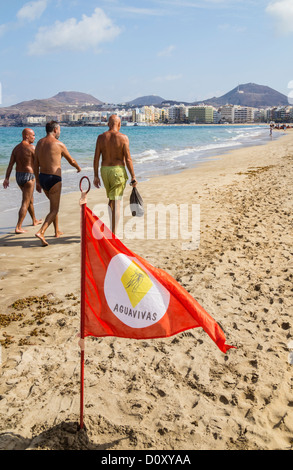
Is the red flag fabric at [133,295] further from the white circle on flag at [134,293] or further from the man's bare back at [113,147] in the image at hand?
the man's bare back at [113,147]

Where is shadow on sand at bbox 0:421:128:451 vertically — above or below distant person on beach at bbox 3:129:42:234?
below

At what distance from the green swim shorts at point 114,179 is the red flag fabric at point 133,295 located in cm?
417

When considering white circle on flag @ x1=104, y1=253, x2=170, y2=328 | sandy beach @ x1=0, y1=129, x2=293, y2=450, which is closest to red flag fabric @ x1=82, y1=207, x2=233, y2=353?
white circle on flag @ x1=104, y1=253, x2=170, y2=328

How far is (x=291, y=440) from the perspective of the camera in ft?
8.86

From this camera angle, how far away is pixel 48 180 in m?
6.92

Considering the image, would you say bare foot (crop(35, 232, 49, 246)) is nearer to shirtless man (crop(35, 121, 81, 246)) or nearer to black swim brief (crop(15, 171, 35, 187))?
shirtless man (crop(35, 121, 81, 246))

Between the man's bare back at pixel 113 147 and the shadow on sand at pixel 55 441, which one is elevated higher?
the man's bare back at pixel 113 147

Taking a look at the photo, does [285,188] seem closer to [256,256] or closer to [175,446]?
[256,256]

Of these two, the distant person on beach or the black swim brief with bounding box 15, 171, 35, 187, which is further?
the black swim brief with bounding box 15, 171, 35, 187

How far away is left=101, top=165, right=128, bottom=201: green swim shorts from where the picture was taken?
6.86 metres

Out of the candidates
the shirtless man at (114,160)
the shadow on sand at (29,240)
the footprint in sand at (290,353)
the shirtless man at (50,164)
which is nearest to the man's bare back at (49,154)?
the shirtless man at (50,164)

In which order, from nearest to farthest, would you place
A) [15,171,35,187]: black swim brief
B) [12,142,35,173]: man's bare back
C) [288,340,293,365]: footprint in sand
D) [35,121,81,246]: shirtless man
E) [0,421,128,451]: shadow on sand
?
1. [0,421,128,451]: shadow on sand
2. [288,340,293,365]: footprint in sand
3. [35,121,81,246]: shirtless man
4. [12,142,35,173]: man's bare back
5. [15,171,35,187]: black swim brief

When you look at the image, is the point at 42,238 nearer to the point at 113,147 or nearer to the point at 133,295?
the point at 113,147

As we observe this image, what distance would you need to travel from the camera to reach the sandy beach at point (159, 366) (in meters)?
2.78
